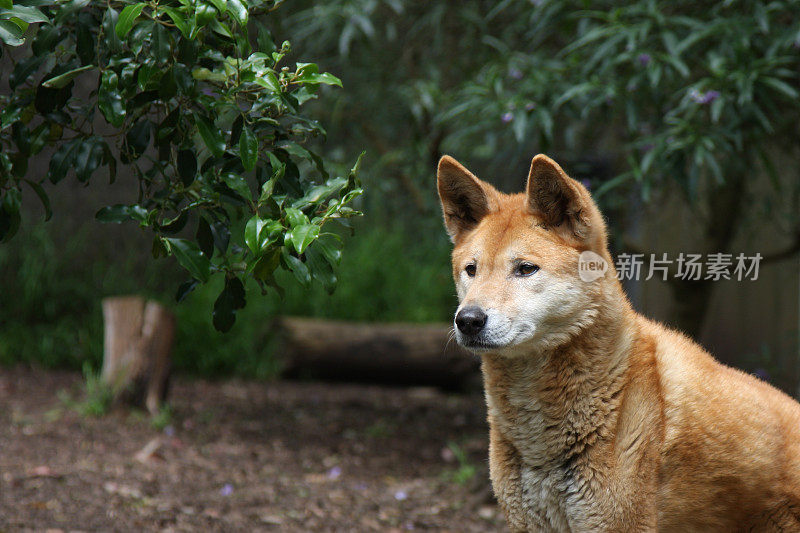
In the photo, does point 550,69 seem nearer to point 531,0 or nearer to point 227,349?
point 531,0

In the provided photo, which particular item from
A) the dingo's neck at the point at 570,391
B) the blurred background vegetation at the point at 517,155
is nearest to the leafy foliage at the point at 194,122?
the dingo's neck at the point at 570,391

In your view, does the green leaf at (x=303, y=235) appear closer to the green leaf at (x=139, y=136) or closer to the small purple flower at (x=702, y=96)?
the green leaf at (x=139, y=136)

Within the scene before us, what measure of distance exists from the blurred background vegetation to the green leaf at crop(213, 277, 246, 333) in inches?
56.4

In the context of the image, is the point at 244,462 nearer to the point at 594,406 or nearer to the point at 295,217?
the point at 594,406

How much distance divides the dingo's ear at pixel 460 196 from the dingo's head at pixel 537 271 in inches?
1.7

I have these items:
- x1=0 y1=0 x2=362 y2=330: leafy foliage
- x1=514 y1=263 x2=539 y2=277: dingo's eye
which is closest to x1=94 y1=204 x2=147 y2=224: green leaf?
x1=0 y1=0 x2=362 y2=330: leafy foliage

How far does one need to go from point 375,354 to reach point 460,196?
3919mm

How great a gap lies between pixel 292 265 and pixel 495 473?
1.12 metres

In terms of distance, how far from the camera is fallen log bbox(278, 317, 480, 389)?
660cm

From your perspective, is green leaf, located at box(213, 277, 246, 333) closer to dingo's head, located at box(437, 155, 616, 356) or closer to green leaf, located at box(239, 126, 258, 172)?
green leaf, located at box(239, 126, 258, 172)

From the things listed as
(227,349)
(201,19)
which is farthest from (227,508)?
(227,349)

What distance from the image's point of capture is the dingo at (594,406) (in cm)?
246

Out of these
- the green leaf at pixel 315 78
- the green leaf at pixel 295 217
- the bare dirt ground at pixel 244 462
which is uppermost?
the green leaf at pixel 315 78

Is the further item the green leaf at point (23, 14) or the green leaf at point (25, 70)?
the green leaf at point (25, 70)
